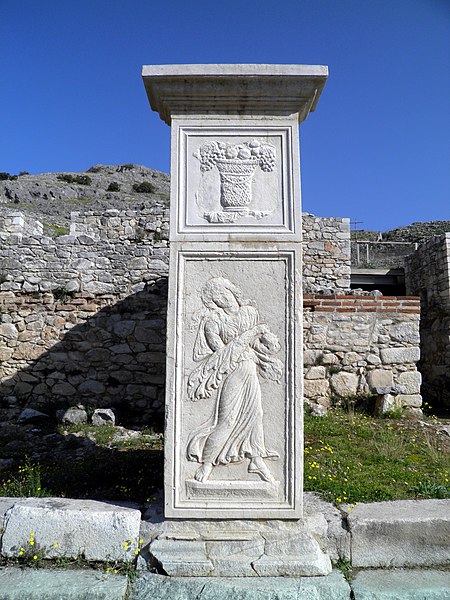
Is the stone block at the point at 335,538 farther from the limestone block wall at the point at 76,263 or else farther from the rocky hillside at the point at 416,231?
the rocky hillside at the point at 416,231

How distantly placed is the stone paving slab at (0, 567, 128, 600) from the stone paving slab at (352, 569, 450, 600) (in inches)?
48.0

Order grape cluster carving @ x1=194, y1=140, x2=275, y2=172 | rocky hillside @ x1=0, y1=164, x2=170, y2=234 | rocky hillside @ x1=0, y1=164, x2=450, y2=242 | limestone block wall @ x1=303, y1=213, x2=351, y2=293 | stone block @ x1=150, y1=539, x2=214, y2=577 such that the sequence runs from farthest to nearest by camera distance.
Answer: rocky hillside @ x1=0, y1=164, x2=170, y2=234 → rocky hillside @ x1=0, y1=164, x2=450, y2=242 → limestone block wall @ x1=303, y1=213, x2=351, y2=293 → grape cluster carving @ x1=194, y1=140, x2=275, y2=172 → stone block @ x1=150, y1=539, x2=214, y2=577

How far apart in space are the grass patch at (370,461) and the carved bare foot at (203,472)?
3.05 feet

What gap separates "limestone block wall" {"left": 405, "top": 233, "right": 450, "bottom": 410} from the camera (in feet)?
26.9

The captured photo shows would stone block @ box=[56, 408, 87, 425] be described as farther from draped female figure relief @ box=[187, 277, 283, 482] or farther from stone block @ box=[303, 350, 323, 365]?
draped female figure relief @ box=[187, 277, 283, 482]

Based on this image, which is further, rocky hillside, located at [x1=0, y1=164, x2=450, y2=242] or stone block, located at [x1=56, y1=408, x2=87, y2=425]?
rocky hillside, located at [x1=0, y1=164, x2=450, y2=242]

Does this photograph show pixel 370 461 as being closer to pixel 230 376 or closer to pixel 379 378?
pixel 230 376

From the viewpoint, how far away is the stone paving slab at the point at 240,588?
2180 millimetres

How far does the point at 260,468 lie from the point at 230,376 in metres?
0.56

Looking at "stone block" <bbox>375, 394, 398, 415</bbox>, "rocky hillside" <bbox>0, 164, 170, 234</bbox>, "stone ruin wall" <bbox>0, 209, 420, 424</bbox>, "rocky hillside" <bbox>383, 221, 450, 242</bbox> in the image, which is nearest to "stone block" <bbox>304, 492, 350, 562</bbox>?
"stone ruin wall" <bbox>0, 209, 420, 424</bbox>

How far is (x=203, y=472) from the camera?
8.52 ft

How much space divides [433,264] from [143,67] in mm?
7953

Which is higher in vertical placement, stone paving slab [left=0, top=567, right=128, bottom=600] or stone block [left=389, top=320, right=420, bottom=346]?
stone block [left=389, top=320, right=420, bottom=346]

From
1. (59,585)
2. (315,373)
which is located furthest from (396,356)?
(59,585)
